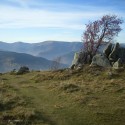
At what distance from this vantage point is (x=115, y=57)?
164 ft

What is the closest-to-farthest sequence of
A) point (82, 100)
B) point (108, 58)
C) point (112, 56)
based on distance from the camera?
point (82, 100) → point (112, 56) → point (108, 58)

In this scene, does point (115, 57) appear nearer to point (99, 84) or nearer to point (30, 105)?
point (99, 84)

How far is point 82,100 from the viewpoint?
90.8 ft

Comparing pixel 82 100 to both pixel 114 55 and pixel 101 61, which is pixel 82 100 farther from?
pixel 114 55

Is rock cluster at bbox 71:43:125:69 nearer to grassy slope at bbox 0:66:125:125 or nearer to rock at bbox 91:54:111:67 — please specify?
rock at bbox 91:54:111:67

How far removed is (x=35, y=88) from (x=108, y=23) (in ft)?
97.1

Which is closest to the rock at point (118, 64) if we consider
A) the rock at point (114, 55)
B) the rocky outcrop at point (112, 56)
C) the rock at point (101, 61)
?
the rocky outcrop at point (112, 56)

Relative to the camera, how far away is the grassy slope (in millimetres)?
22875

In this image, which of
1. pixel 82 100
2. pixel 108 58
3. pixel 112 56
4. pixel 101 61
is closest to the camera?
pixel 82 100

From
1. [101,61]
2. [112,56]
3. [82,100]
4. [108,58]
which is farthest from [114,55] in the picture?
[82,100]

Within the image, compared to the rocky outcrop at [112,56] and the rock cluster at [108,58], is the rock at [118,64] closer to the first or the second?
the rock cluster at [108,58]

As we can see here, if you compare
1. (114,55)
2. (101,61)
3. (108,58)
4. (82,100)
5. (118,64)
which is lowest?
(82,100)

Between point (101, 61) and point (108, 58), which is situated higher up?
point (108, 58)

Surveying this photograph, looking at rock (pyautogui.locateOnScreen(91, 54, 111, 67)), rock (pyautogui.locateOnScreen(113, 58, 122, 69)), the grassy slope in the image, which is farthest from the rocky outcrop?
the grassy slope
